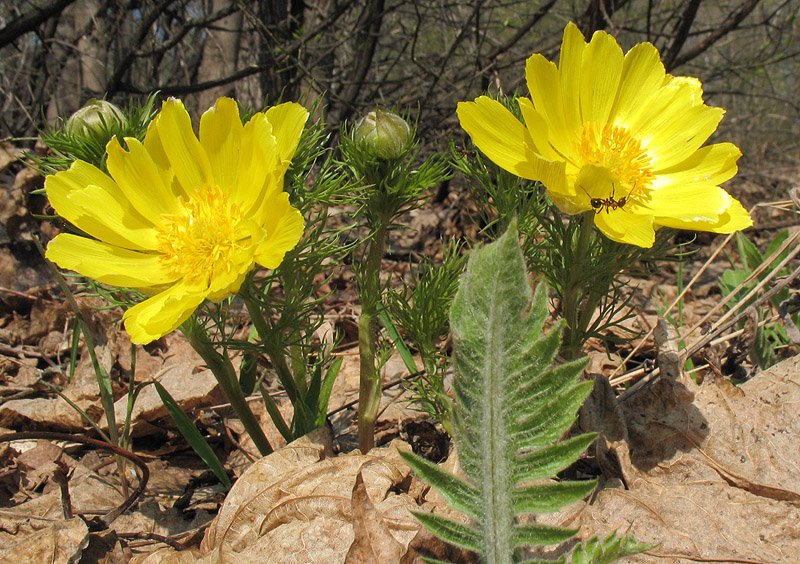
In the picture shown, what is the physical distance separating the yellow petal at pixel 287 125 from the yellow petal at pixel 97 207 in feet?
1.65

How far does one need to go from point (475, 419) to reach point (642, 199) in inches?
34.8

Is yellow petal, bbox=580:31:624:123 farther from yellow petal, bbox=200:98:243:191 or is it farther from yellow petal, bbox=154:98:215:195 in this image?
yellow petal, bbox=154:98:215:195

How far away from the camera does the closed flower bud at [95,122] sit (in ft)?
5.51

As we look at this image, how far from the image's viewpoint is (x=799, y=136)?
8.33m

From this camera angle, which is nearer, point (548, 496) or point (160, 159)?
point (548, 496)

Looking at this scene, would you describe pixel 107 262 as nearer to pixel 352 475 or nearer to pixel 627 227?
pixel 352 475

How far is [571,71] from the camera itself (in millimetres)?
1700

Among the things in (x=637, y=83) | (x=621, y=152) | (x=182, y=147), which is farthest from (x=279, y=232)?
(x=637, y=83)

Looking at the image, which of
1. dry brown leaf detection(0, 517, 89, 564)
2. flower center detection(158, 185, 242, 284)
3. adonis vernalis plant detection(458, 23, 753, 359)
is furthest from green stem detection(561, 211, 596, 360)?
dry brown leaf detection(0, 517, 89, 564)

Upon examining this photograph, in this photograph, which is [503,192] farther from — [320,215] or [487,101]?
[320,215]

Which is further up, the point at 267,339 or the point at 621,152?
the point at 621,152

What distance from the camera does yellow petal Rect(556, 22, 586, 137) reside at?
1652mm

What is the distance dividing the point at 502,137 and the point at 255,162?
64 centimetres

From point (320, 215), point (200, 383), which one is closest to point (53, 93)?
point (200, 383)
